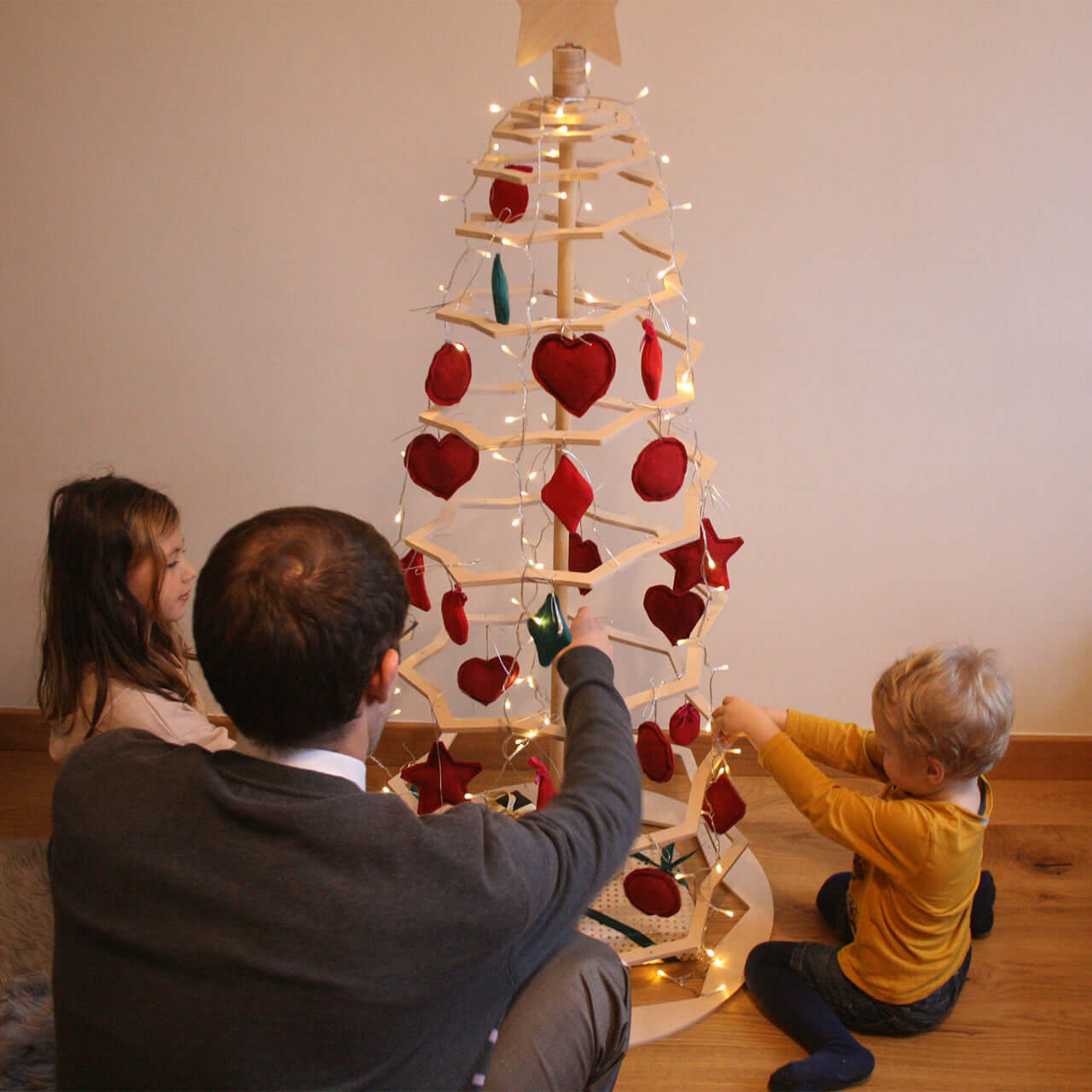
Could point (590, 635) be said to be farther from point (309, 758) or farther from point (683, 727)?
point (683, 727)

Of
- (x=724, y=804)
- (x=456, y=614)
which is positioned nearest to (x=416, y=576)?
(x=456, y=614)

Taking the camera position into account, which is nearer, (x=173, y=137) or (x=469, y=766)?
(x=469, y=766)

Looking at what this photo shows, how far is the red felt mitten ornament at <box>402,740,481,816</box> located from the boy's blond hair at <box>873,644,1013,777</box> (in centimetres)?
58

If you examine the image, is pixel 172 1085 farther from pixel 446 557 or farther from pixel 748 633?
pixel 748 633

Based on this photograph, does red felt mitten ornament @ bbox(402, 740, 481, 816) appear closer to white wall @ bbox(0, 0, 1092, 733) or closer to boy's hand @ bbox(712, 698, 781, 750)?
boy's hand @ bbox(712, 698, 781, 750)

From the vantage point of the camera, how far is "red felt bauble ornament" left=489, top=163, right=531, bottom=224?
54.7 inches

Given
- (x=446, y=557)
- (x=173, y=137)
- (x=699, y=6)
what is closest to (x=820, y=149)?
(x=699, y=6)

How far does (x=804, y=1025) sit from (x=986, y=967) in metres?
0.35

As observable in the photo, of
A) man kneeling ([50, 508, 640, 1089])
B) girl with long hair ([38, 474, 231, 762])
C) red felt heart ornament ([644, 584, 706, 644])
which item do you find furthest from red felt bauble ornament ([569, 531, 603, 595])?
man kneeling ([50, 508, 640, 1089])

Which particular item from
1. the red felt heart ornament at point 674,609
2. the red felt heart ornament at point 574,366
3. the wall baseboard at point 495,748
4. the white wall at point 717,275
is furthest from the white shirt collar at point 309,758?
the wall baseboard at point 495,748

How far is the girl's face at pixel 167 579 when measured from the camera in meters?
1.40

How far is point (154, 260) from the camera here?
182cm

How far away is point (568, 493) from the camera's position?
1.29 m

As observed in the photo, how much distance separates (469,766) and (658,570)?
2.06ft
